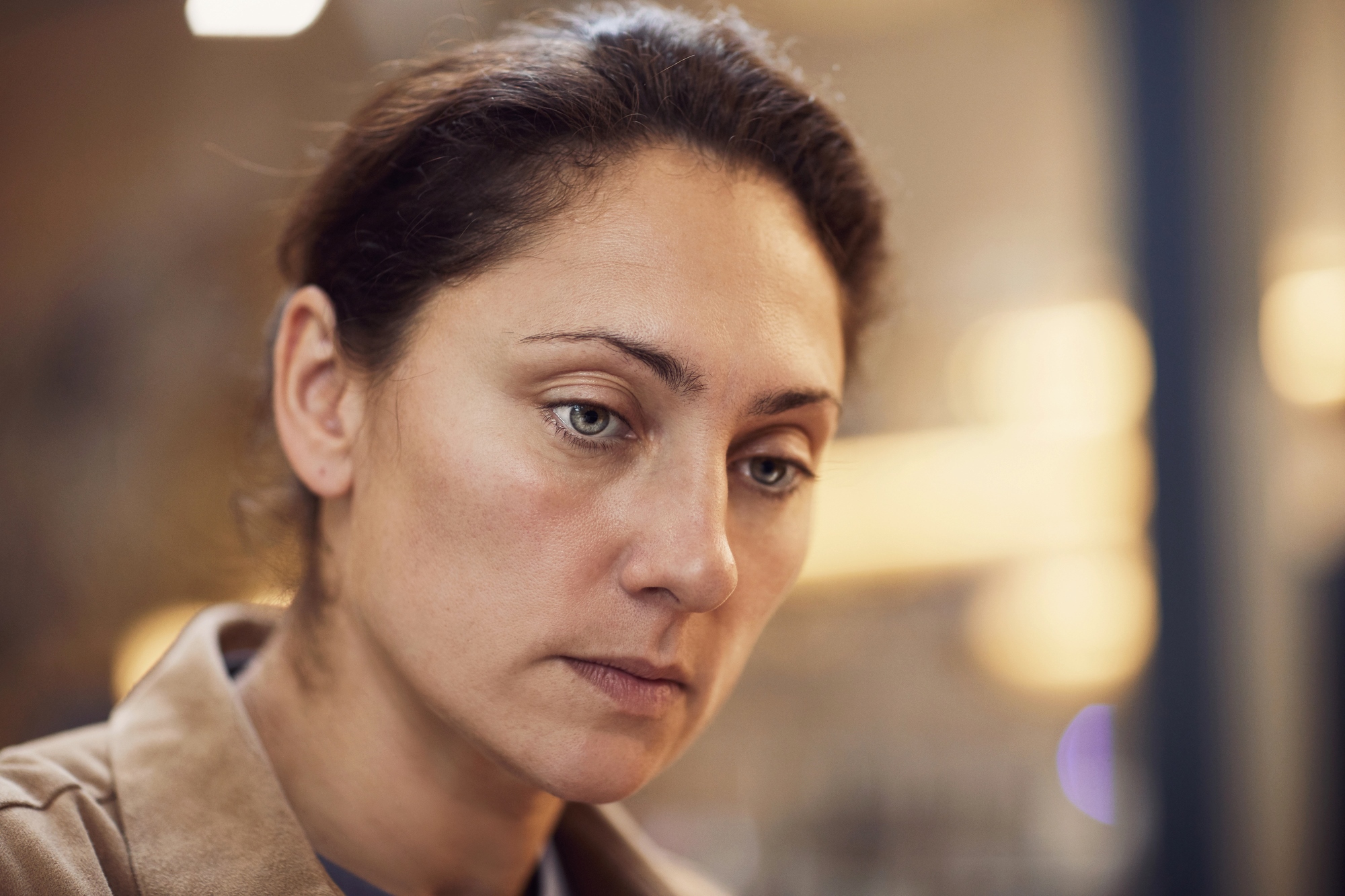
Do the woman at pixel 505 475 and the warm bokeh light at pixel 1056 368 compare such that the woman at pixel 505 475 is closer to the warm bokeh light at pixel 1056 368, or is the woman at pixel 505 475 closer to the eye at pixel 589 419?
Result: the eye at pixel 589 419

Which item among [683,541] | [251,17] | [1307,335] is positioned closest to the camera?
[683,541]

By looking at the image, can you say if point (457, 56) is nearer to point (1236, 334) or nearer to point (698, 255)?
point (698, 255)

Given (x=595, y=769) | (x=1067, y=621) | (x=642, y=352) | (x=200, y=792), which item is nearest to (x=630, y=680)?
(x=595, y=769)

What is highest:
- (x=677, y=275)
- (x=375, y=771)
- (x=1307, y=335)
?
(x=1307, y=335)

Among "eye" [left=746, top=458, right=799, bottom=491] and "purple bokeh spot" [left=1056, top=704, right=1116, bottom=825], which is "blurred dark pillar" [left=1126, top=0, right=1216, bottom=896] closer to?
"purple bokeh spot" [left=1056, top=704, right=1116, bottom=825]

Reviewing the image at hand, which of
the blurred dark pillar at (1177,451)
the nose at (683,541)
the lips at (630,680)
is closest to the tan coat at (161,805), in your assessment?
the lips at (630,680)

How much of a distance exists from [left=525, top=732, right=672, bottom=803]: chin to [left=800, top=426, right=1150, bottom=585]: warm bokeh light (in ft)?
5.11

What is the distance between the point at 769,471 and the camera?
111cm

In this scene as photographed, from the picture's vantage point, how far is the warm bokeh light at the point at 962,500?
2482 millimetres

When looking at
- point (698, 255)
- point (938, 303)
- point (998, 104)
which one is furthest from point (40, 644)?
point (998, 104)

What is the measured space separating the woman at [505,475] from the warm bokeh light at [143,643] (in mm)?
1227

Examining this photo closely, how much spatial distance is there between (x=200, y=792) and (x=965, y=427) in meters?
2.06

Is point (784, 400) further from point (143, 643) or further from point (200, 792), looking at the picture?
point (143, 643)

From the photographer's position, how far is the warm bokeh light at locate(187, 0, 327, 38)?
2.23m
